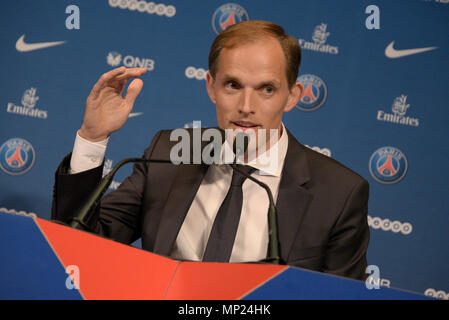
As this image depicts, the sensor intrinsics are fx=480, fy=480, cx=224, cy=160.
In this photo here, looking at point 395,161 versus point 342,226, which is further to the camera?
point 395,161

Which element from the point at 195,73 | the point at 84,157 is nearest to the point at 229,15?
the point at 195,73

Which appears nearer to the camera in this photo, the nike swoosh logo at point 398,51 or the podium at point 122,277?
the podium at point 122,277

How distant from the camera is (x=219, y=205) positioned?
4.97ft

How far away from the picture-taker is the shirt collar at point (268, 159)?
158 centimetres

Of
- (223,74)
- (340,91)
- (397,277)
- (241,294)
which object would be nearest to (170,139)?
(223,74)

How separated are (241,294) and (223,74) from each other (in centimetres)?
87

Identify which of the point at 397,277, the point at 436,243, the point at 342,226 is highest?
the point at 342,226

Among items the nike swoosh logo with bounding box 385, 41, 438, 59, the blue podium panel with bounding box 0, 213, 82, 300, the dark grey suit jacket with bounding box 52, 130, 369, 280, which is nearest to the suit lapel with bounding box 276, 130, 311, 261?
the dark grey suit jacket with bounding box 52, 130, 369, 280

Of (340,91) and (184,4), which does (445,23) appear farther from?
(184,4)

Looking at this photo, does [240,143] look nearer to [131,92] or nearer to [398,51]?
[131,92]

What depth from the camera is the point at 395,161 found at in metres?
2.73

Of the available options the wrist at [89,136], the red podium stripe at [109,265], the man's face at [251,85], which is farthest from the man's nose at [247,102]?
the red podium stripe at [109,265]

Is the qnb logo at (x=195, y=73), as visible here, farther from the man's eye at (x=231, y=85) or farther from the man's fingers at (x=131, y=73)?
the man's fingers at (x=131, y=73)

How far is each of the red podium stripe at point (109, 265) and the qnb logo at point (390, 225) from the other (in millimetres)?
2086
